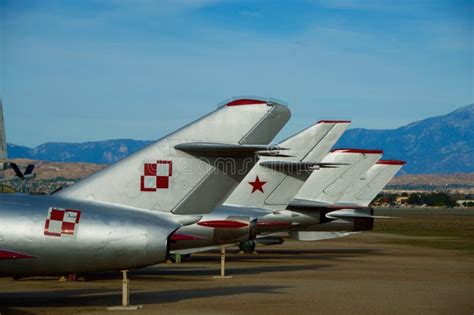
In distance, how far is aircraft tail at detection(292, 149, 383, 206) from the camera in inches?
1378

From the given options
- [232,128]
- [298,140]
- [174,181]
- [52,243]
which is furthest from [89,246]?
[298,140]

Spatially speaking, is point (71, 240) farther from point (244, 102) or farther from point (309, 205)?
point (309, 205)

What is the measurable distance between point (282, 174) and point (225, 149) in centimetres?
1222

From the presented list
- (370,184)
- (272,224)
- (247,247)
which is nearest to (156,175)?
(272,224)

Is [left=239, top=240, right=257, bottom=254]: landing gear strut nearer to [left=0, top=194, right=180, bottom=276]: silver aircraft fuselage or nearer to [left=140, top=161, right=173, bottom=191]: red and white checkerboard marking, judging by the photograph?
[left=140, top=161, right=173, bottom=191]: red and white checkerboard marking

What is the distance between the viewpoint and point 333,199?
3547 centimetres

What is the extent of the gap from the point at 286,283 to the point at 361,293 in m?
2.86

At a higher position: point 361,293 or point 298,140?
point 298,140

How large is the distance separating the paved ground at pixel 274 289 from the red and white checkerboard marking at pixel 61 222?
2.25 meters

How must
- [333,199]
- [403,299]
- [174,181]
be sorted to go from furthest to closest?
[333,199]
[403,299]
[174,181]

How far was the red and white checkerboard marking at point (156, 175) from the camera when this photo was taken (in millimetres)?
16703

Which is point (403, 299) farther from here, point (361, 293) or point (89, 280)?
point (89, 280)

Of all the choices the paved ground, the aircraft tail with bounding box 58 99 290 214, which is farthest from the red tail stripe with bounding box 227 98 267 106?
the paved ground

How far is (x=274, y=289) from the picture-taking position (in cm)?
2152
